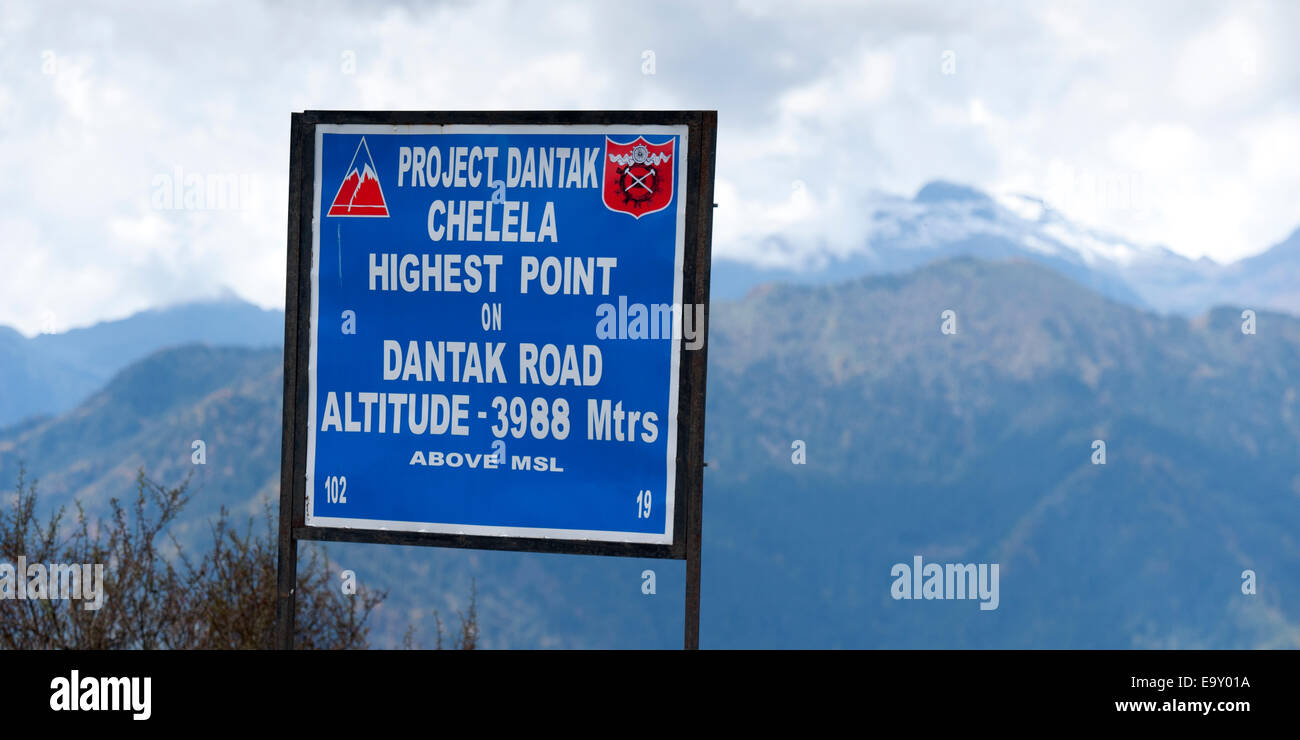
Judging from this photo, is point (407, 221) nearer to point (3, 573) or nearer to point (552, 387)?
point (552, 387)

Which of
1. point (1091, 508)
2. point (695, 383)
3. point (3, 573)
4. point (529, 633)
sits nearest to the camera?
point (695, 383)

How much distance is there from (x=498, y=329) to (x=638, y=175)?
1.04 metres

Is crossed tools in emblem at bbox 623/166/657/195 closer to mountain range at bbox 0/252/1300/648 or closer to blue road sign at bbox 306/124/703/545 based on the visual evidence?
blue road sign at bbox 306/124/703/545

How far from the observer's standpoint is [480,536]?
6.02m

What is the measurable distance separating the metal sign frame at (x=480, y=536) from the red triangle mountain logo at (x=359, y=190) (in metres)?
0.15

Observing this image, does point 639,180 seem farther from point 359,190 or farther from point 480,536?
point 480,536

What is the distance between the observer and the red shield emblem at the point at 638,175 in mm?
5887

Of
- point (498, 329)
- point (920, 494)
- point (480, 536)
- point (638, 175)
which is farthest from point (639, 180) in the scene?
point (920, 494)

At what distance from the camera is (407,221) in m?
6.17

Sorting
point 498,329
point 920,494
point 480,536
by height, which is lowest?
point 920,494

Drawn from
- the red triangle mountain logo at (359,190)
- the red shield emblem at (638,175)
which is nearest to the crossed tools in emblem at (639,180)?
the red shield emblem at (638,175)
